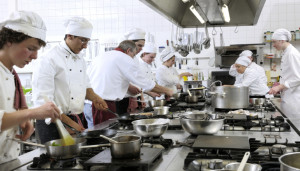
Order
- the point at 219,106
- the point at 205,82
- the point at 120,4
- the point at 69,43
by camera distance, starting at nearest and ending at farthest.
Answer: the point at 69,43, the point at 219,106, the point at 205,82, the point at 120,4

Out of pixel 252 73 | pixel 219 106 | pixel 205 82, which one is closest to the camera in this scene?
pixel 219 106

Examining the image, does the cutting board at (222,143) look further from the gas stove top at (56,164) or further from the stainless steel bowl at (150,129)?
the gas stove top at (56,164)

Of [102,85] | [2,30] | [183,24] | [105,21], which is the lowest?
[102,85]

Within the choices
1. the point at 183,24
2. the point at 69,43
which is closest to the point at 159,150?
the point at 69,43

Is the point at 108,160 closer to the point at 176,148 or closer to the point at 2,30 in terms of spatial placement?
the point at 176,148

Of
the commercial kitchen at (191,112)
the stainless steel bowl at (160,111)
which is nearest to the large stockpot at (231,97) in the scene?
the commercial kitchen at (191,112)

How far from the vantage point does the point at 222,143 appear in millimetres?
1364

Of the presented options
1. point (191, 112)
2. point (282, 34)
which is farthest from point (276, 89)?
point (191, 112)

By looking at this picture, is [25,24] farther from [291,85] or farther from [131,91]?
[291,85]

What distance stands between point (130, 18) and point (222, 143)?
6896 millimetres

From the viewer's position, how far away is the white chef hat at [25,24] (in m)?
1.49

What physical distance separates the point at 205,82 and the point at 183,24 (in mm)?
3067

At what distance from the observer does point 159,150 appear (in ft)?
4.23

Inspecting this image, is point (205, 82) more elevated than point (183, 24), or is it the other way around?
point (183, 24)
